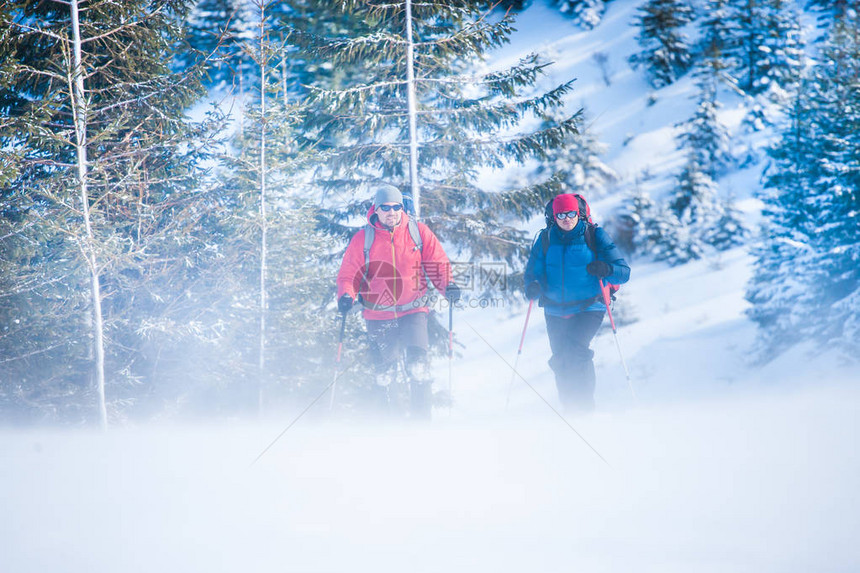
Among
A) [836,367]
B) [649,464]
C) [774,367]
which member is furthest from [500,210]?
[774,367]

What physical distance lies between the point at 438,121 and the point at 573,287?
232 inches

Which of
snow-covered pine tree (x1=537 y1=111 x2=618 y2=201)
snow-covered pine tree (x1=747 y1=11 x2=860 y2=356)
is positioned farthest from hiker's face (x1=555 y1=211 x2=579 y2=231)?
snow-covered pine tree (x1=537 y1=111 x2=618 y2=201)

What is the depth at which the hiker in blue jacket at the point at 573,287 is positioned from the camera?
5500 millimetres

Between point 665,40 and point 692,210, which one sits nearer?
point 692,210

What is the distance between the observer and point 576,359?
560 centimetres

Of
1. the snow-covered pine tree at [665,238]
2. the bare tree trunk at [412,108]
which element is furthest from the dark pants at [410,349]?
the snow-covered pine tree at [665,238]

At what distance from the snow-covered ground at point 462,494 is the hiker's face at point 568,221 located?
195 centimetres

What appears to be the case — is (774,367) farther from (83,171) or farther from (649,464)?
(83,171)

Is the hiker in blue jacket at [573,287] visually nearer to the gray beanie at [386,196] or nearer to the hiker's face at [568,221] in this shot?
the hiker's face at [568,221]

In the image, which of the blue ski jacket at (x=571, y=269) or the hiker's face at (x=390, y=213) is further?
the hiker's face at (x=390, y=213)

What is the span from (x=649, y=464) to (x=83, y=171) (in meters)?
9.75

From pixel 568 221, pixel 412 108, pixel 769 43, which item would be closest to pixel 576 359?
pixel 568 221

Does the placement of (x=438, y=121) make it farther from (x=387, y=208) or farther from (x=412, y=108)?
(x=387, y=208)

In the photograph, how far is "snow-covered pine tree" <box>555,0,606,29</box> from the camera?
44.2 metres
